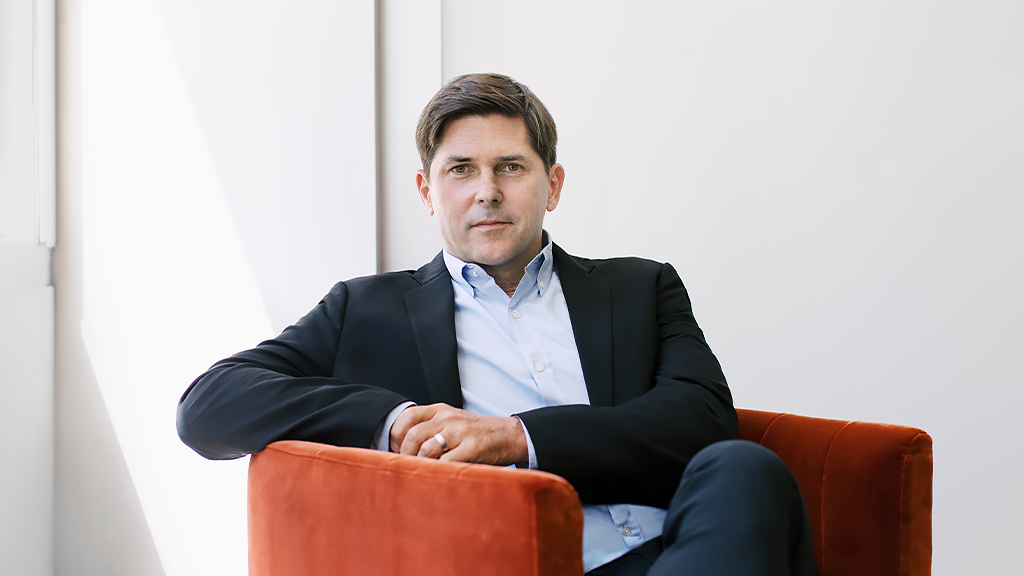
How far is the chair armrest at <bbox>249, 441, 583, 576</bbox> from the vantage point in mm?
797

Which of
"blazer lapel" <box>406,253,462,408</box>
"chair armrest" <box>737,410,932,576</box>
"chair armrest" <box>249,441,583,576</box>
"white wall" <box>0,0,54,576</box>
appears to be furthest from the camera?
"white wall" <box>0,0,54,576</box>

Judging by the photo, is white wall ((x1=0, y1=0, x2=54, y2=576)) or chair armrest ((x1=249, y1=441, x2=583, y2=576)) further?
white wall ((x1=0, y1=0, x2=54, y2=576))

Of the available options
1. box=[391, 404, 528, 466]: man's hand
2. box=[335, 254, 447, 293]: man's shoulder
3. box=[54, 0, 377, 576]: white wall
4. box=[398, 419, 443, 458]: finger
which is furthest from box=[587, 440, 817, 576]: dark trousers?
box=[54, 0, 377, 576]: white wall

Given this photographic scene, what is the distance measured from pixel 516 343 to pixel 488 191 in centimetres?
34

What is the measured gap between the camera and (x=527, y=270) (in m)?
1.54

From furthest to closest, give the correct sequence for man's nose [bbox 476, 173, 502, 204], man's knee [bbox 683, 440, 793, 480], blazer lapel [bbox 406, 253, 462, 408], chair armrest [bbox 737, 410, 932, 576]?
1. man's nose [bbox 476, 173, 502, 204]
2. blazer lapel [bbox 406, 253, 462, 408]
3. chair armrest [bbox 737, 410, 932, 576]
4. man's knee [bbox 683, 440, 793, 480]

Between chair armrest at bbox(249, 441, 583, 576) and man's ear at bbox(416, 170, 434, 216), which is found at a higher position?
man's ear at bbox(416, 170, 434, 216)

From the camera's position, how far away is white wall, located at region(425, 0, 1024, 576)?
6.18ft

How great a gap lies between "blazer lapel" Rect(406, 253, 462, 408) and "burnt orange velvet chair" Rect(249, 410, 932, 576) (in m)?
0.36

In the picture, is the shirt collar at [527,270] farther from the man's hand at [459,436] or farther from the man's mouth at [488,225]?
the man's hand at [459,436]

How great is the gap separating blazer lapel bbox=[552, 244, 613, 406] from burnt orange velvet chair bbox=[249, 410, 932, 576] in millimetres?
345

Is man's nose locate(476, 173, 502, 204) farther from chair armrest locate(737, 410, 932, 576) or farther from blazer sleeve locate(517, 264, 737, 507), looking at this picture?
chair armrest locate(737, 410, 932, 576)

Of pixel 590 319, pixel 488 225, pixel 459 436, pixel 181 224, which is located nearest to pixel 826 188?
pixel 590 319

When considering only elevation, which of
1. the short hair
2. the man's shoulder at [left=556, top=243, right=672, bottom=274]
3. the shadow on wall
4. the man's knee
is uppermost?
the short hair
